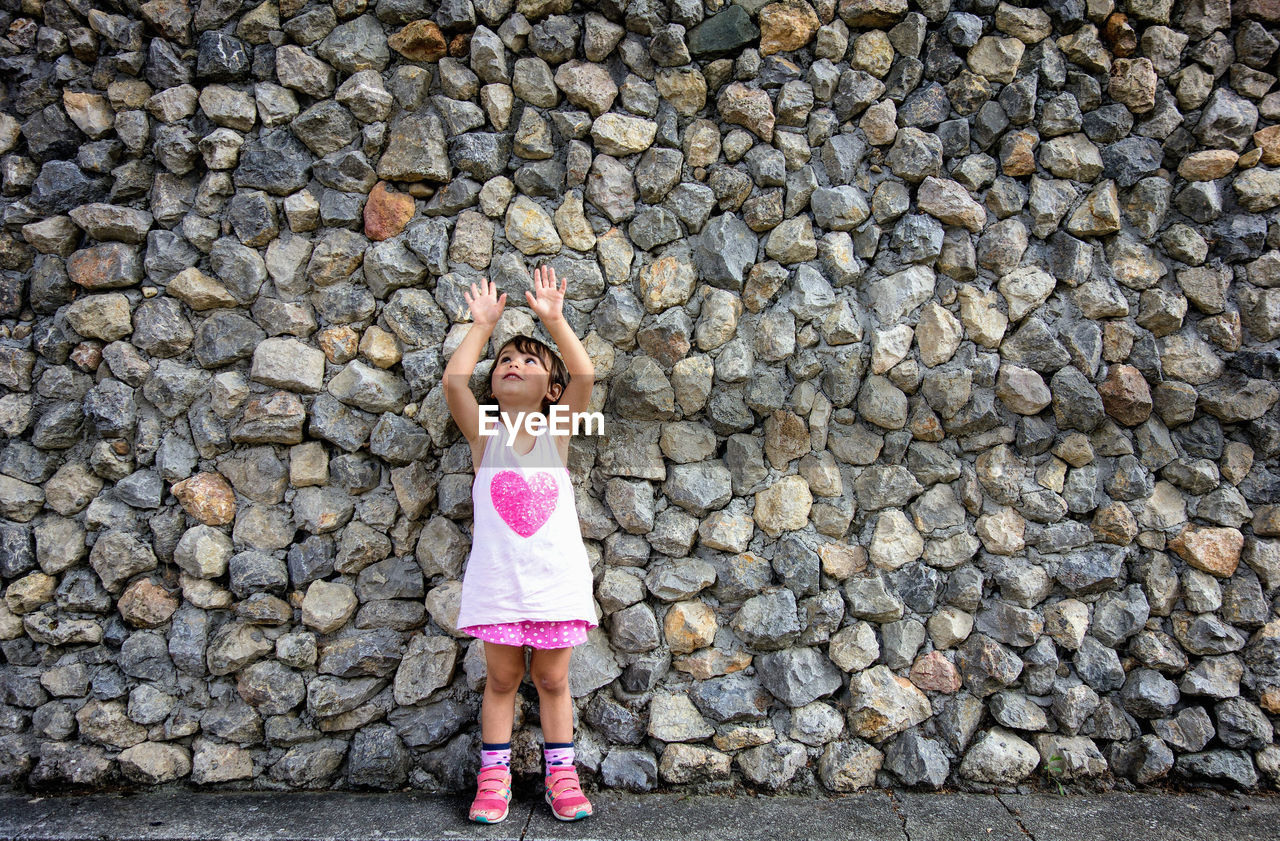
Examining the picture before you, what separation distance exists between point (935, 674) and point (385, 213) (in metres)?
2.53

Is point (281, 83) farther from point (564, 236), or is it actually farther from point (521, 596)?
point (521, 596)

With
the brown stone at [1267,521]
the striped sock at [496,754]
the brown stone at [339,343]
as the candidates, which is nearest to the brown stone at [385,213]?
the brown stone at [339,343]

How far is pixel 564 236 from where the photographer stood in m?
2.67

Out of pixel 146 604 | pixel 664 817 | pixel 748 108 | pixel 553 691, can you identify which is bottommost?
pixel 664 817

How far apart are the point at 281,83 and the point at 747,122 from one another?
66.6 inches

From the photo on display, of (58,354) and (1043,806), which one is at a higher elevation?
(58,354)

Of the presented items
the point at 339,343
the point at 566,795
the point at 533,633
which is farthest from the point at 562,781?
the point at 339,343

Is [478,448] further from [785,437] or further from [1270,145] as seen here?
[1270,145]

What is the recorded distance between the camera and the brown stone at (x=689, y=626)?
2553 mm

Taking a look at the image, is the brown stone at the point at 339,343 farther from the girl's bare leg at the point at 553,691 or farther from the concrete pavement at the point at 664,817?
the concrete pavement at the point at 664,817

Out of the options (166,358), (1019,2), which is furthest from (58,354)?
(1019,2)

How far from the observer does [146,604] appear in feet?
8.41

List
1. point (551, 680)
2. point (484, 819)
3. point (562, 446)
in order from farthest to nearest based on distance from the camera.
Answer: point (562, 446) < point (551, 680) < point (484, 819)

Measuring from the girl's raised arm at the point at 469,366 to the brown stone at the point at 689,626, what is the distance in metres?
0.92
